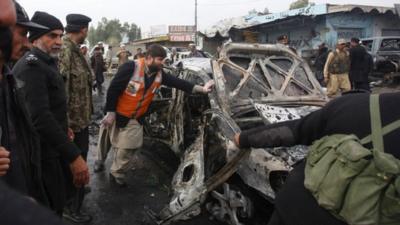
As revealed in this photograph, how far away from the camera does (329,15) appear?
19.9 m

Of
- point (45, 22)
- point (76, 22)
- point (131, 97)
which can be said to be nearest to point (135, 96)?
point (131, 97)

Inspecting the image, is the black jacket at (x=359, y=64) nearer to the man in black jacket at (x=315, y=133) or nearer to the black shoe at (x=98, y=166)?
the black shoe at (x=98, y=166)

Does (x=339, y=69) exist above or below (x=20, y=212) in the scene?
below

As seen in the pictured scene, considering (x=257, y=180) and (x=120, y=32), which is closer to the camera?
(x=257, y=180)

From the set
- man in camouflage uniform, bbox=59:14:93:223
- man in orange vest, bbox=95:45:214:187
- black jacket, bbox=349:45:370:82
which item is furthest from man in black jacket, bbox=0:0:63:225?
black jacket, bbox=349:45:370:82

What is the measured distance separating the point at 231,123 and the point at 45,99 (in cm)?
167

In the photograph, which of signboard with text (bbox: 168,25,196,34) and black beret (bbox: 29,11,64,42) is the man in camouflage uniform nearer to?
black beret (bbox: 29,11,64,42)

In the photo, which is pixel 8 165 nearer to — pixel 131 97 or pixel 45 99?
pixel 45 99

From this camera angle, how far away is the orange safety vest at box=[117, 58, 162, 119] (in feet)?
15.6

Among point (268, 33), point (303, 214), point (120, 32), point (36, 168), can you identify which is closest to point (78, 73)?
point (36, 168)

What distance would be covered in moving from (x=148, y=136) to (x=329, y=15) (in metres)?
16.3

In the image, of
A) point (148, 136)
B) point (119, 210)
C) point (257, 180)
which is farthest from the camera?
point (148, 136)

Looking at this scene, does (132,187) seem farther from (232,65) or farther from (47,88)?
(47,88)

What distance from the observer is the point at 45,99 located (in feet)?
8.78
